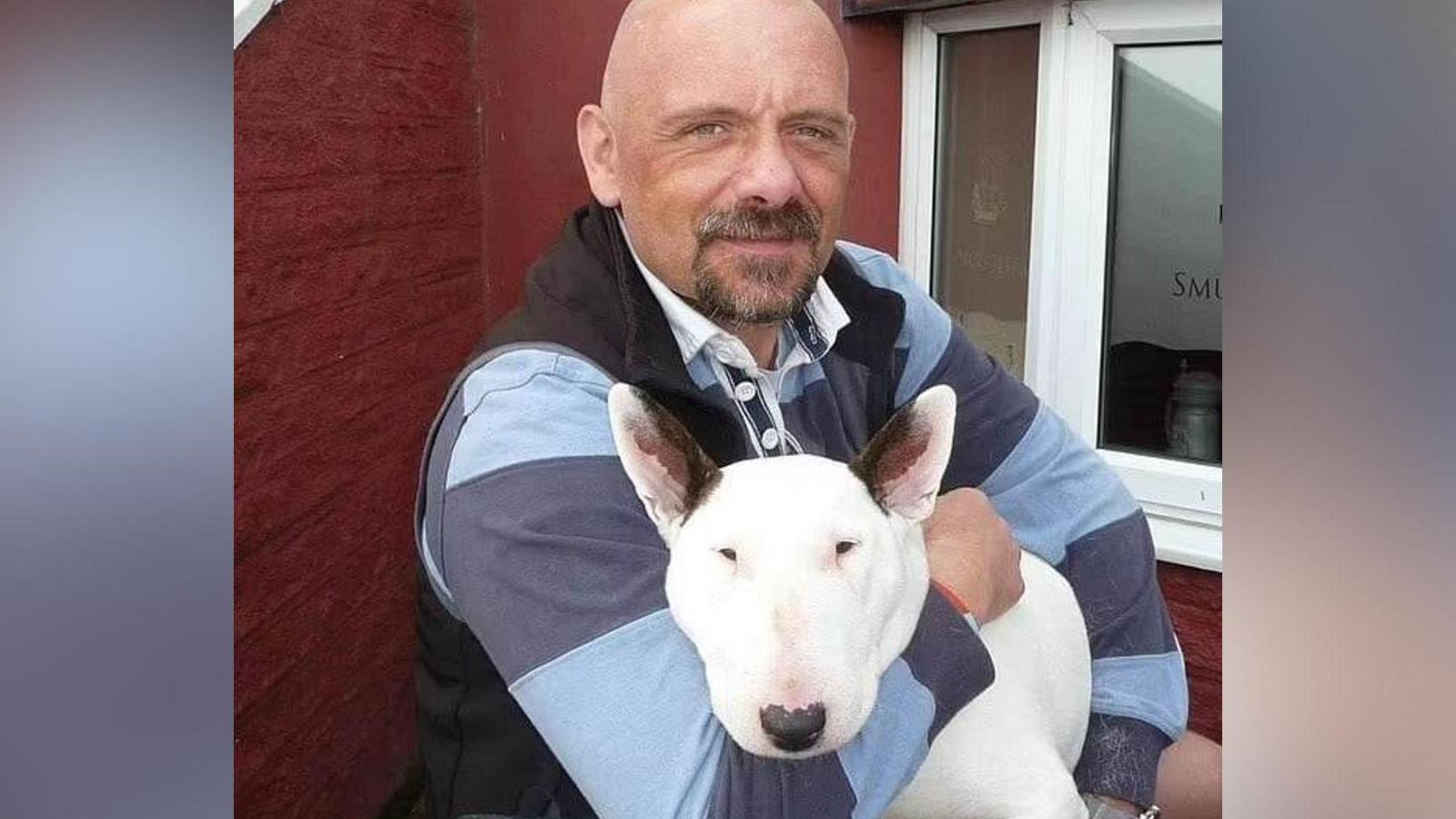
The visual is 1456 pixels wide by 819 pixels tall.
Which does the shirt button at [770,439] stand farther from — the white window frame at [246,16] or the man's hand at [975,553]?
the white window frame at [246,16]

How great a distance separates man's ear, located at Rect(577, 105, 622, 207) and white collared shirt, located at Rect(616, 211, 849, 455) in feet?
0.06

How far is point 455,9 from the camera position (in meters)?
0.87

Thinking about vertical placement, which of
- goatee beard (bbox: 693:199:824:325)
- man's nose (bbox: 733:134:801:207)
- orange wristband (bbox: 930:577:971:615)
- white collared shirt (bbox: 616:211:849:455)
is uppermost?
man's nose (bbox: 733:134:801:207)

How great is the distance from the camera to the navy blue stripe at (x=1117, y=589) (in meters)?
0.94

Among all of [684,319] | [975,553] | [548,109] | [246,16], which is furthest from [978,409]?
[246,16]

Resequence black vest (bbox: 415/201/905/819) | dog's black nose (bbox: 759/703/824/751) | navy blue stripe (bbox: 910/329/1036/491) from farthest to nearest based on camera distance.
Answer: navy blue stripe (bbox: 910/329/1036/491), black vest (bbox: 415/201/905/819), dog's black nose (bbox: 759/703/824/751)

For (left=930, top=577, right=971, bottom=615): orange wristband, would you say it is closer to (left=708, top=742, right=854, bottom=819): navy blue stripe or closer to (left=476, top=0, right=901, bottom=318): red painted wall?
(left=708, top=742, right=854, bottom=819): navy blue stripe

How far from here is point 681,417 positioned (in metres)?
0.80

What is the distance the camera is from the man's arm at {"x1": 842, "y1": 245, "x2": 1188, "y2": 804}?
0.93 m

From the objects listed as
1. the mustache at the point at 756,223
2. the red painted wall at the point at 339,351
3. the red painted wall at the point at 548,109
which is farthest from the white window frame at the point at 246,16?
the mustache at the point at 756,223

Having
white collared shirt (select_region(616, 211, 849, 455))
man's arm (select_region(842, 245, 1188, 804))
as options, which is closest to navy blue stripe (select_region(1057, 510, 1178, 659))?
man's arm (select_region(842, 245, 1188, 804))

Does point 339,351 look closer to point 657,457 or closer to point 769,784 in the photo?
point 657,457
